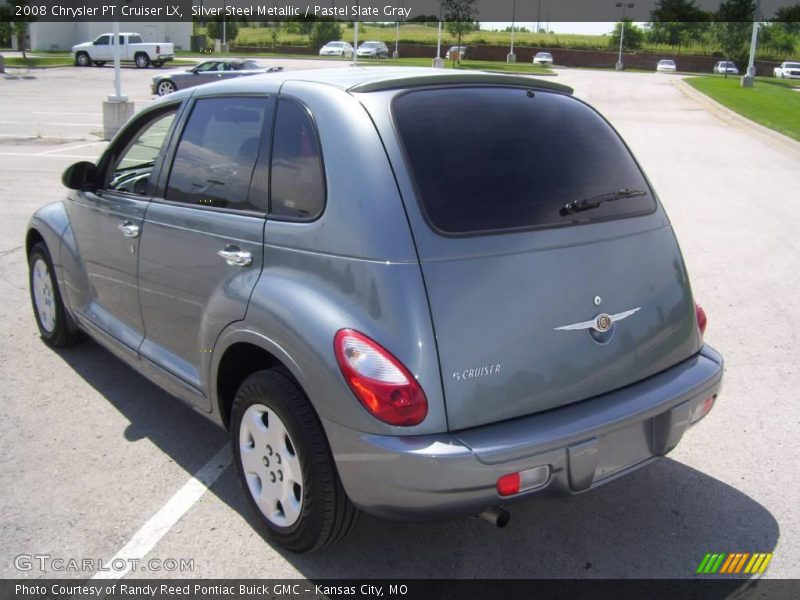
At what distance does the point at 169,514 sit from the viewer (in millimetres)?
3424

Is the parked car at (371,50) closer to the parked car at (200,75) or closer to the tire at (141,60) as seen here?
the tire at (141,60)

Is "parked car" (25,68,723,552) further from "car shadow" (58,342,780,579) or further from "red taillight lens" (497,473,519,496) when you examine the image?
"car shadow" (58,342,780,579)

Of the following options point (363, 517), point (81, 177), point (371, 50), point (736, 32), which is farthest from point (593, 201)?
point (736, 32)

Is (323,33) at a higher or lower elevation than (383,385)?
higher

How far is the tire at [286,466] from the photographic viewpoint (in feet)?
9.29

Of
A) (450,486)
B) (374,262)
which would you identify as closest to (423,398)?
(450,486)

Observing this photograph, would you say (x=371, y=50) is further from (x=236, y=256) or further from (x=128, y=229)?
(x=236, y=256)

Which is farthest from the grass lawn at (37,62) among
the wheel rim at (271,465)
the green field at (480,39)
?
the wheel rim at (271,465)

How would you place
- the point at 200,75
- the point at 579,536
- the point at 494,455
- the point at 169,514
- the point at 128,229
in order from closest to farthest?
the point at 494,455
the point at 579,536
the point at 169,514
the point at 128,229
the point at 200,75

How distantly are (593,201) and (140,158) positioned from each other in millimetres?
2673

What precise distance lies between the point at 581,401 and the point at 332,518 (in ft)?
3.32

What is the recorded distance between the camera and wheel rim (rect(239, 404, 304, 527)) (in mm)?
2994

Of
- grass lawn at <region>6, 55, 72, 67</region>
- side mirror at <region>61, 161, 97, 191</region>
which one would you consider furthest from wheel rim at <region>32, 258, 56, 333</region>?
grass lawn at <region>6, 55, 72, 67</region>

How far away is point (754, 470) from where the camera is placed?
12.5 ft
